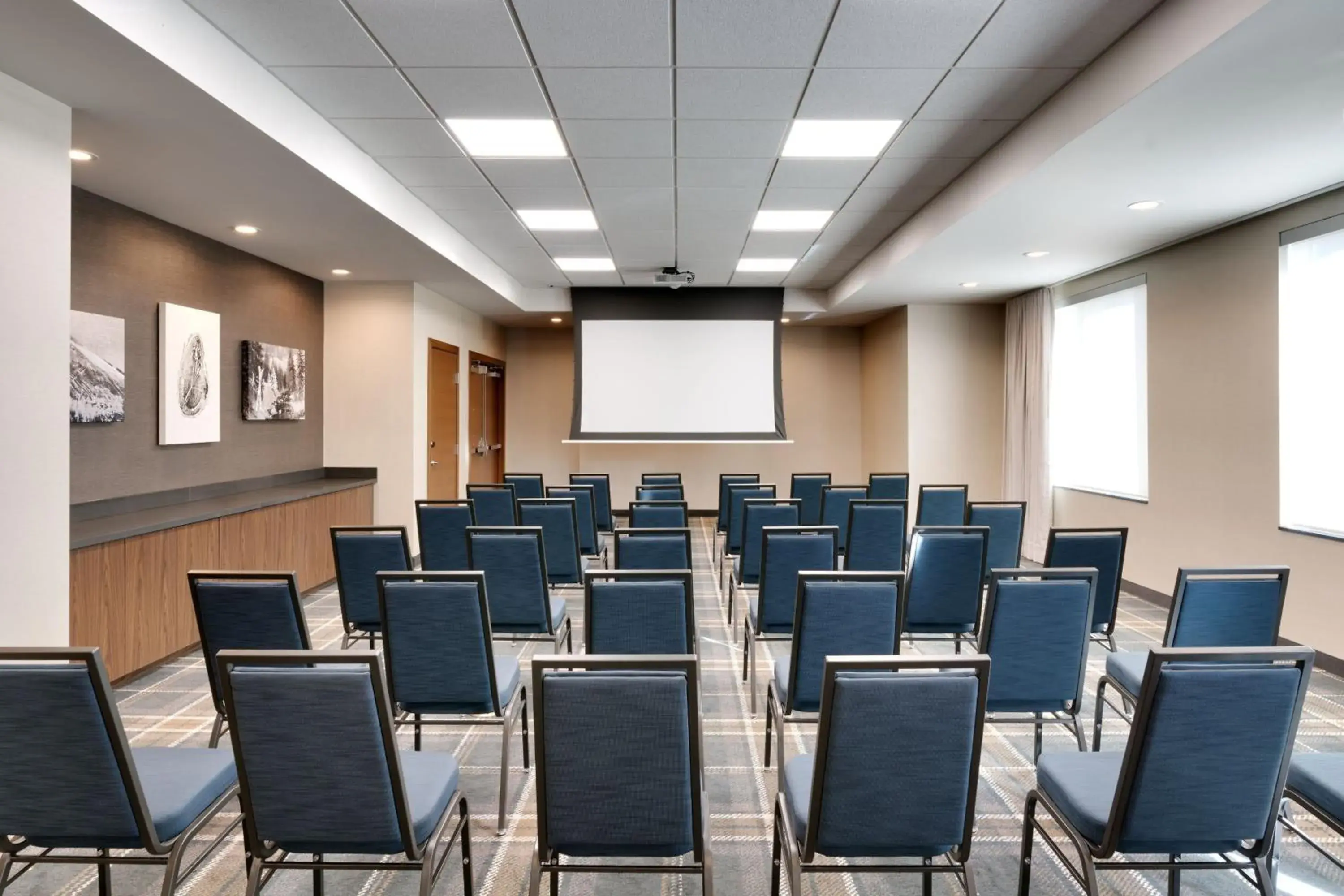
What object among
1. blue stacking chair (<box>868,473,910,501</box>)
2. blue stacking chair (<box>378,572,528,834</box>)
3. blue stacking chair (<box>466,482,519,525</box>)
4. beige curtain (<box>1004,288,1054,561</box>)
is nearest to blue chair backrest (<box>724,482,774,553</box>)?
blue stacking chair (<box>868,473,910,501</box>)

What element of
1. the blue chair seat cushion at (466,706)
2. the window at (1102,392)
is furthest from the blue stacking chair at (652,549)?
the window at (1102,392)

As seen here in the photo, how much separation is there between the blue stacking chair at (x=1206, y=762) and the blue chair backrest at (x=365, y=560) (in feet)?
9.58

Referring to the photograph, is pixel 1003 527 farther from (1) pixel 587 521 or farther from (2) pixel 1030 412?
(2) pixel 1030 412

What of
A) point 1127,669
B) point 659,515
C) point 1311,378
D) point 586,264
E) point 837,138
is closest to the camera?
point 1127,669

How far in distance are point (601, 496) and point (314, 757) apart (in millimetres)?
5445

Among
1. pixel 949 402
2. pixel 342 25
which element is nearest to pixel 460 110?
pixel 342 25

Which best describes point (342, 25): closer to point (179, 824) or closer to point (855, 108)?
point (855, 108)

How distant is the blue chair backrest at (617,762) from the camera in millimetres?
1698

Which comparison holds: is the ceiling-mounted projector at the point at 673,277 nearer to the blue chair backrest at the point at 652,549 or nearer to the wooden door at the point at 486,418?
the wooden door at the point at 486,418

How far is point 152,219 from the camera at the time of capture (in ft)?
17.4

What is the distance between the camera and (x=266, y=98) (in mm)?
3727

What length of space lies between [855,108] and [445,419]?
6221 mm

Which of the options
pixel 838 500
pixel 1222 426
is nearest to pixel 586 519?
pixel 838 500

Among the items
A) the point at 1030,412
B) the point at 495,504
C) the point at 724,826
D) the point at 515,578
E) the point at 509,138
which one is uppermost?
the point at 509,138
